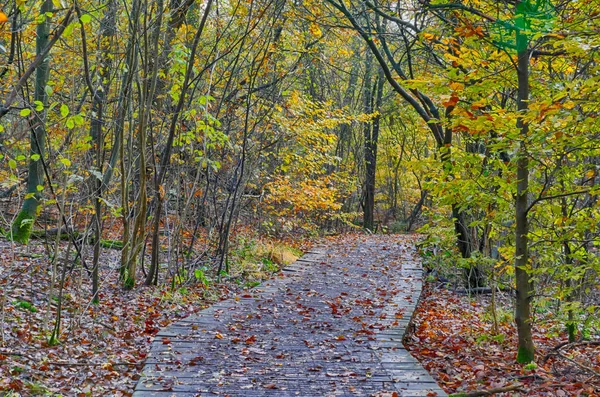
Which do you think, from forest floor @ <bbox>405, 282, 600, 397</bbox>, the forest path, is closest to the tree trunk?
forest floor @ <bbox>405, 282, 600, 397</bbox>

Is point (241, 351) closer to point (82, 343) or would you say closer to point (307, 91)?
point (82, 343)

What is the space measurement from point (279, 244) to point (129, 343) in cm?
664

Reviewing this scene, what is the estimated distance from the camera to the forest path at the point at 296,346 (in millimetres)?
4119

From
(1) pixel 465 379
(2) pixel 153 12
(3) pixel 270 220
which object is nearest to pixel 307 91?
(3) pixel 270 220

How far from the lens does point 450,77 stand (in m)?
4.66

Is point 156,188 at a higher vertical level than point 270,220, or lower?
higher

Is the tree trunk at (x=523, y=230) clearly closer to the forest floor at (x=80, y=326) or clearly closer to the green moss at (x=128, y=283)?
the forest floor at (x=80, y=326)

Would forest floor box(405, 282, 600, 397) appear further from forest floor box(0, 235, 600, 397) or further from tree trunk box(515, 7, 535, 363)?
tree trunk box(515, 7, 535, 363)

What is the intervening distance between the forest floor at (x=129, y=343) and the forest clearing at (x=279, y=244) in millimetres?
31

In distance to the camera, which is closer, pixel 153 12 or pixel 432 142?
pixel 153 12

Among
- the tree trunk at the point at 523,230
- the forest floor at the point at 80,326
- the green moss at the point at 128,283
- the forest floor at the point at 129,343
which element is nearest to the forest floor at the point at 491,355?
the forest floor at the point at 129,343

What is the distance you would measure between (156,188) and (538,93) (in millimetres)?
4826

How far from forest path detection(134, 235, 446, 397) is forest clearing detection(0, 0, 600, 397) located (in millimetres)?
31

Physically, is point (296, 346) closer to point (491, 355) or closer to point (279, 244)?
point (491, 355)
